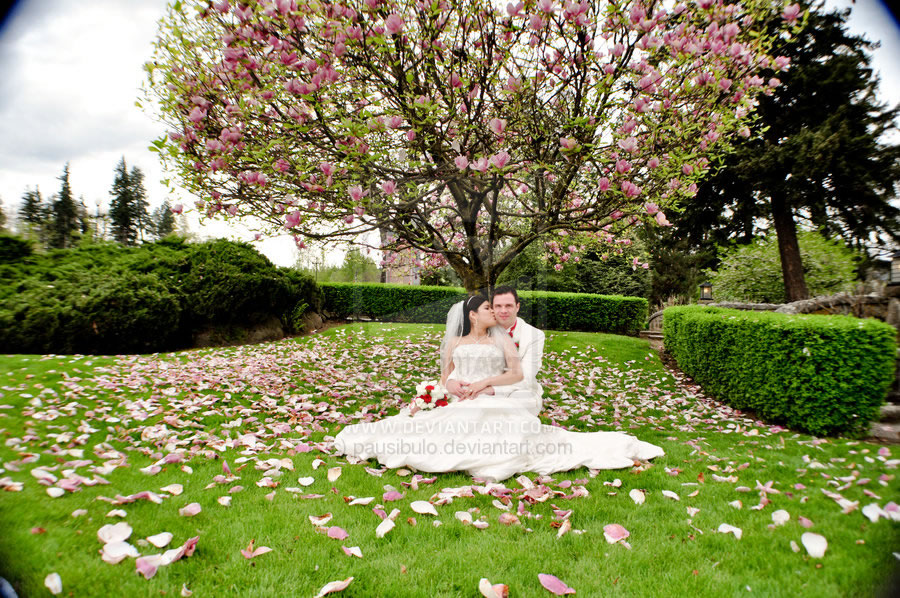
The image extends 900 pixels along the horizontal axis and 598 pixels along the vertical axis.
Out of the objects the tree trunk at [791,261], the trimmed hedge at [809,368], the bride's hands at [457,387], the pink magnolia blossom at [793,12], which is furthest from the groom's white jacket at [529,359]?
the tree trunk at [791,261]

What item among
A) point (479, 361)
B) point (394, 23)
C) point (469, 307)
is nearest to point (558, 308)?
point (469, 307)

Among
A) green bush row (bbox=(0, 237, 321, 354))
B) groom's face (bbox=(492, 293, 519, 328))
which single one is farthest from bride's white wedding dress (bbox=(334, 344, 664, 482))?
green bush row (bbox=(0, 237, 321, 354))

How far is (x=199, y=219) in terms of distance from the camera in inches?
213

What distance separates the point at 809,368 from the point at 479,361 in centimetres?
449

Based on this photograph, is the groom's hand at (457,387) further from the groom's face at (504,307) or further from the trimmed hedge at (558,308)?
the trimmed hedge at (558,308)

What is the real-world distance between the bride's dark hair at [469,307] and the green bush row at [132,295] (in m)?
5.38

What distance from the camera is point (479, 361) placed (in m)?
4.95

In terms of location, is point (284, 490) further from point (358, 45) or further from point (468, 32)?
point (468, 32)

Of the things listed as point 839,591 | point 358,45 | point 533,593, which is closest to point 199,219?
point 358,45

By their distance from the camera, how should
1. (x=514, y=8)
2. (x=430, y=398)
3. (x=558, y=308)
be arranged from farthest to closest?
(x=558, y=308), (x=430, y=398), (x=514, y=8)

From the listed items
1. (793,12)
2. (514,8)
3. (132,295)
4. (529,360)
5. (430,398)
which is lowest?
(430,398)

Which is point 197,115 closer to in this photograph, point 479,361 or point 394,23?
point 394,23

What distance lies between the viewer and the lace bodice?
495 centimetres

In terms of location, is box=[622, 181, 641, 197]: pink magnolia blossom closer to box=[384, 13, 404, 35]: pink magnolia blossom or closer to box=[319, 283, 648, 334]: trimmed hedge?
box=[384, 13, 404, 35]: pink magnolia blossom
